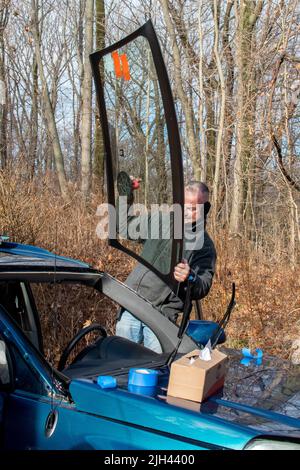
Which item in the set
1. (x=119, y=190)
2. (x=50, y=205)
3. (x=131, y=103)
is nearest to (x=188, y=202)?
(x=119, y=190)

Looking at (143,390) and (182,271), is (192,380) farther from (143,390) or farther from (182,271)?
(182,271)

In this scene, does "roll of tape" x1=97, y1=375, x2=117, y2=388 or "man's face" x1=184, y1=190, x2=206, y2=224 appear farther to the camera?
"man's face" x1=184, y1=190, x2=206, y2=224

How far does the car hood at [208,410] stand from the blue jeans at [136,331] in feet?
2.57

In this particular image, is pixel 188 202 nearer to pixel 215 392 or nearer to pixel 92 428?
pixel 215 392

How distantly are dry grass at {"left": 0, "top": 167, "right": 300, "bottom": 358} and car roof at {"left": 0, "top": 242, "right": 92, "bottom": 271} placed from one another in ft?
9.03

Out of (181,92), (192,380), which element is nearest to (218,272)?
(192,380)

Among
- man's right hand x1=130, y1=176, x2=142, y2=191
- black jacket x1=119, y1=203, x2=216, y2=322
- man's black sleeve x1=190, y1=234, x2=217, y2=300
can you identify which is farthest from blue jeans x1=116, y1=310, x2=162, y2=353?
man's right hand x1=130, y1=176, x2=142, y2=191

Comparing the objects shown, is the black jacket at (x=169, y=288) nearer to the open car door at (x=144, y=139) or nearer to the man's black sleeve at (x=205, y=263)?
the man's black sleeve at (x=205, y=263)

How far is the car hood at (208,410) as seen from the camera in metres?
2.29

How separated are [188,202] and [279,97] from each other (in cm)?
655

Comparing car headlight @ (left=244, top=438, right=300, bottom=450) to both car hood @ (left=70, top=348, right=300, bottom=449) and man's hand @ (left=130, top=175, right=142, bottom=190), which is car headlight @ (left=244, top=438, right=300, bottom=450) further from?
man's hand @ (left=130, top=175, right=142, bottom=190)

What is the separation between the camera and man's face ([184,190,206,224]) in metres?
3.94

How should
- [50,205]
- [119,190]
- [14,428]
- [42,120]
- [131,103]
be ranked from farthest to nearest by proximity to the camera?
[42,120]
[50,205]
[131,103]
[119,190]
[14,428]

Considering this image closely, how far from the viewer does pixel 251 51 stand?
38.5 ft
